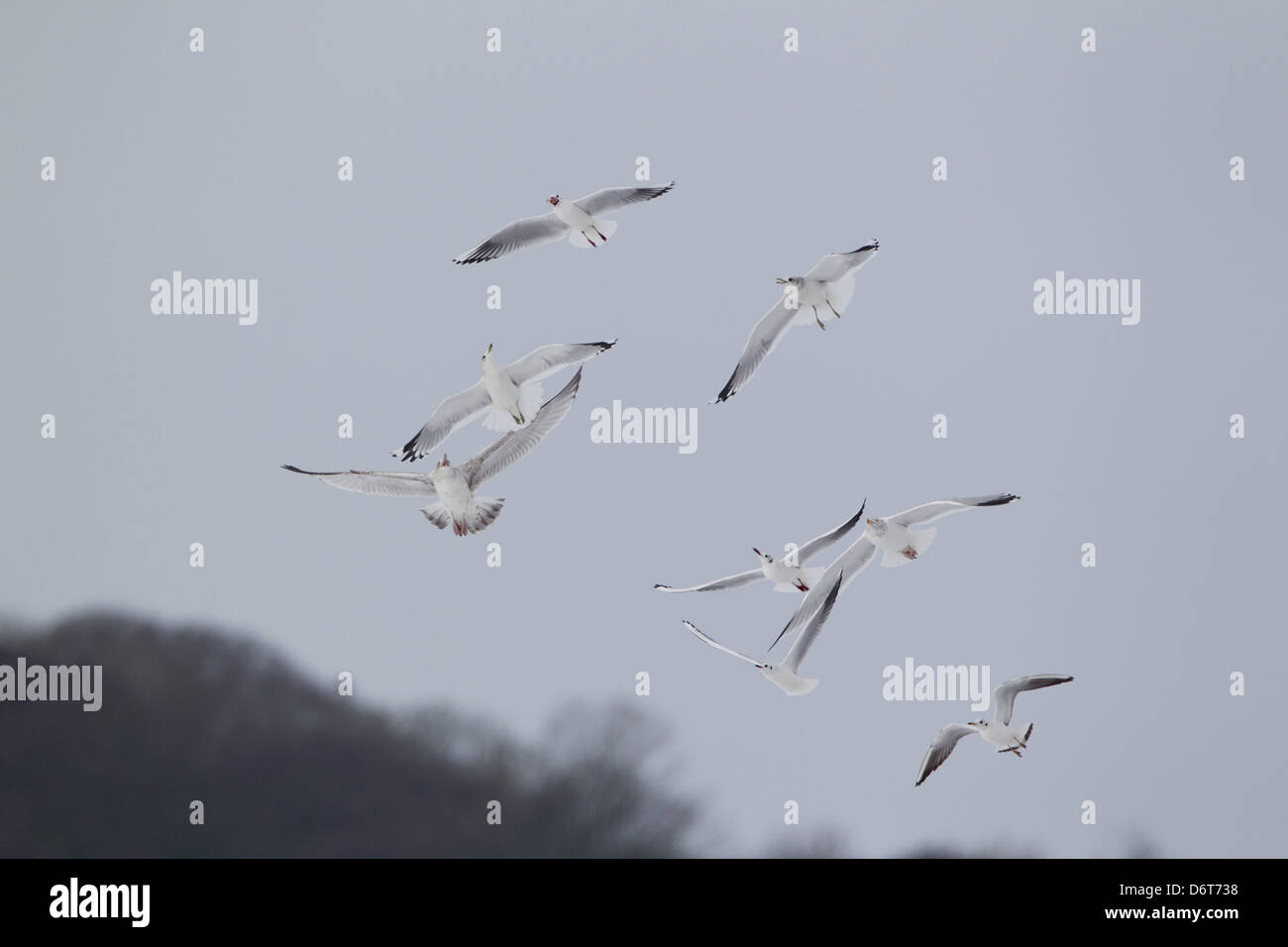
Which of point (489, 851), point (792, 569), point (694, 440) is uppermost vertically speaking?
point (694, 440)

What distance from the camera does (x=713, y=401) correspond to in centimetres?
605

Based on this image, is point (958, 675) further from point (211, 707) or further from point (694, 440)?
point (211, 707)

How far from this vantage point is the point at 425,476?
5.70 metres

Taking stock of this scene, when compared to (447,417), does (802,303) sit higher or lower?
higher

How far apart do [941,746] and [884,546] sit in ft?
2.51

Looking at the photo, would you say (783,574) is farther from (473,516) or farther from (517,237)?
(517,237)

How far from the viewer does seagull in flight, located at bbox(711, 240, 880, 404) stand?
5855 millimetres

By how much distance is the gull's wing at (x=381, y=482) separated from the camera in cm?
547

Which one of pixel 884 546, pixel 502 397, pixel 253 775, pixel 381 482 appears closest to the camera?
pixel 381 482

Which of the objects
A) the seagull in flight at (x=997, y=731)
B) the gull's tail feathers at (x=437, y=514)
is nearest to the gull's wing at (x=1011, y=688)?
the seagull in flight at (x=997, y=731)

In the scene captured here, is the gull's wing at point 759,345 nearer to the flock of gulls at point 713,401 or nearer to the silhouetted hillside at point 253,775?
the flock of gulls at point 713,401

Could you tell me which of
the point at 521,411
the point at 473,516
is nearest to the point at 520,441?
the point at 521,411
